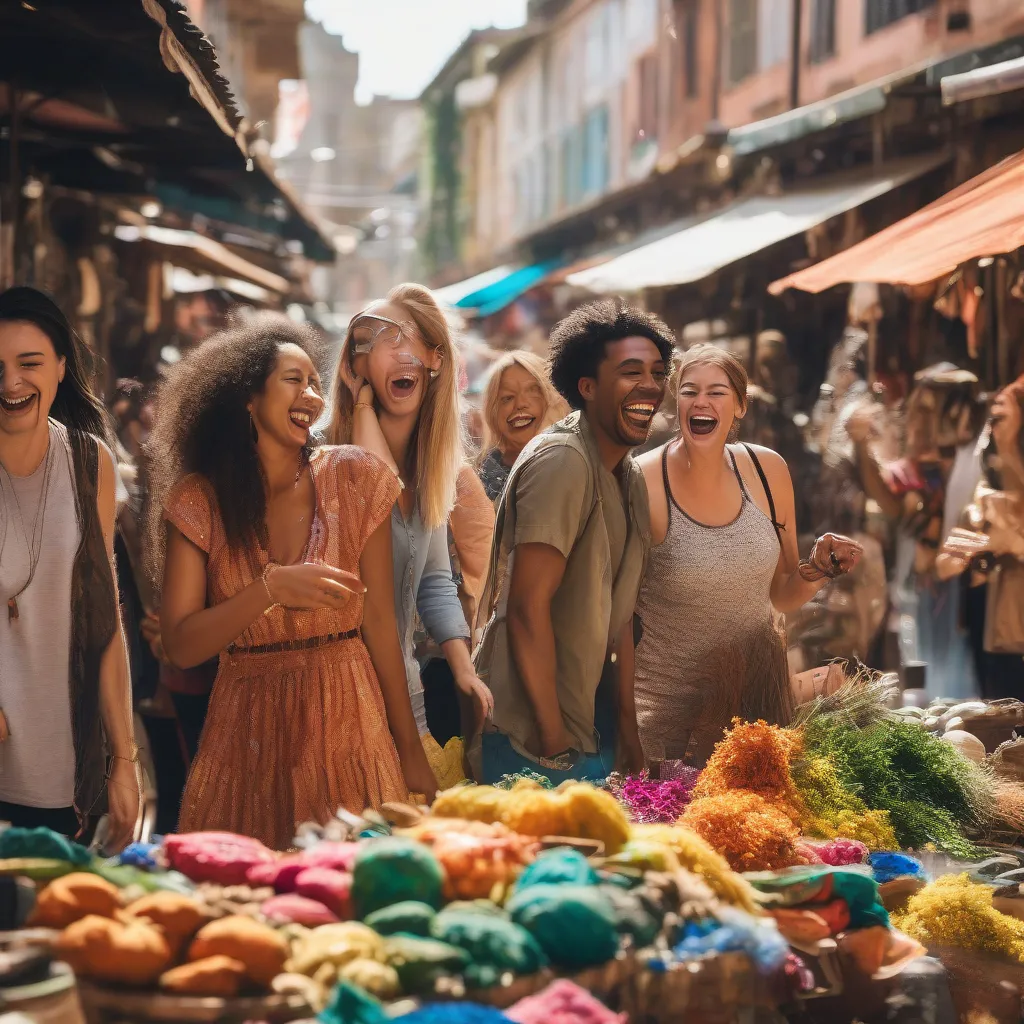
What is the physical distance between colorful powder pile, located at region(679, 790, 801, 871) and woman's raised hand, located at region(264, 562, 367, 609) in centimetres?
93

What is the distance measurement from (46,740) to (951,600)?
17.3 ft

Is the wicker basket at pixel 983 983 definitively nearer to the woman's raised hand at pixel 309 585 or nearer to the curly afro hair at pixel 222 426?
the woman's raised hand at pixel 309 585

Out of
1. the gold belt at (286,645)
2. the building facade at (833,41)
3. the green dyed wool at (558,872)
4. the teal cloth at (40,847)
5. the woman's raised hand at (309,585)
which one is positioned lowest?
the green dyed wool at (558,872)

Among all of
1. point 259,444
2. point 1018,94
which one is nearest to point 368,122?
point 1018,94

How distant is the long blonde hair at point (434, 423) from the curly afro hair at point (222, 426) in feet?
2.32

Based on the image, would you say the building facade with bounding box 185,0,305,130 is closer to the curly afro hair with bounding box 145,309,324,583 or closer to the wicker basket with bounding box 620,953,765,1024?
the curly afro hair with bounding box 145,309,324,583

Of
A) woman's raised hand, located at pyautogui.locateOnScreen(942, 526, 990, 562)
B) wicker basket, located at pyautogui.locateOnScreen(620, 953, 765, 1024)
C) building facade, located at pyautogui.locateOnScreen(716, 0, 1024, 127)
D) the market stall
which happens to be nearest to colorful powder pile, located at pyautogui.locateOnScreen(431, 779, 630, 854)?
the market stall

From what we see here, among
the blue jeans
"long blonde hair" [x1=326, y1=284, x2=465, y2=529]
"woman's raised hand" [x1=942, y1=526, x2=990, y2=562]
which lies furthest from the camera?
"woman's raised hand" [x1=942, y1=526, x2=990, y2=562]

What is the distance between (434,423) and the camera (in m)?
4.62

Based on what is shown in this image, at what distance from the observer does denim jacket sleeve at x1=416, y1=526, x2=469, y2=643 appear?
465cm

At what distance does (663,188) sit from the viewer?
1866 centimetres

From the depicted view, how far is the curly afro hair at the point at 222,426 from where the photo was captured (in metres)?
3.71

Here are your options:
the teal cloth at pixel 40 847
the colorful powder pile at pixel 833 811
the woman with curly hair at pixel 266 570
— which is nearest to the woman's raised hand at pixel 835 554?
the colorful powder pile at pixel 833 811

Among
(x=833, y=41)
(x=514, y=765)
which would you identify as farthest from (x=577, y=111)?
(x=514, y=765)
